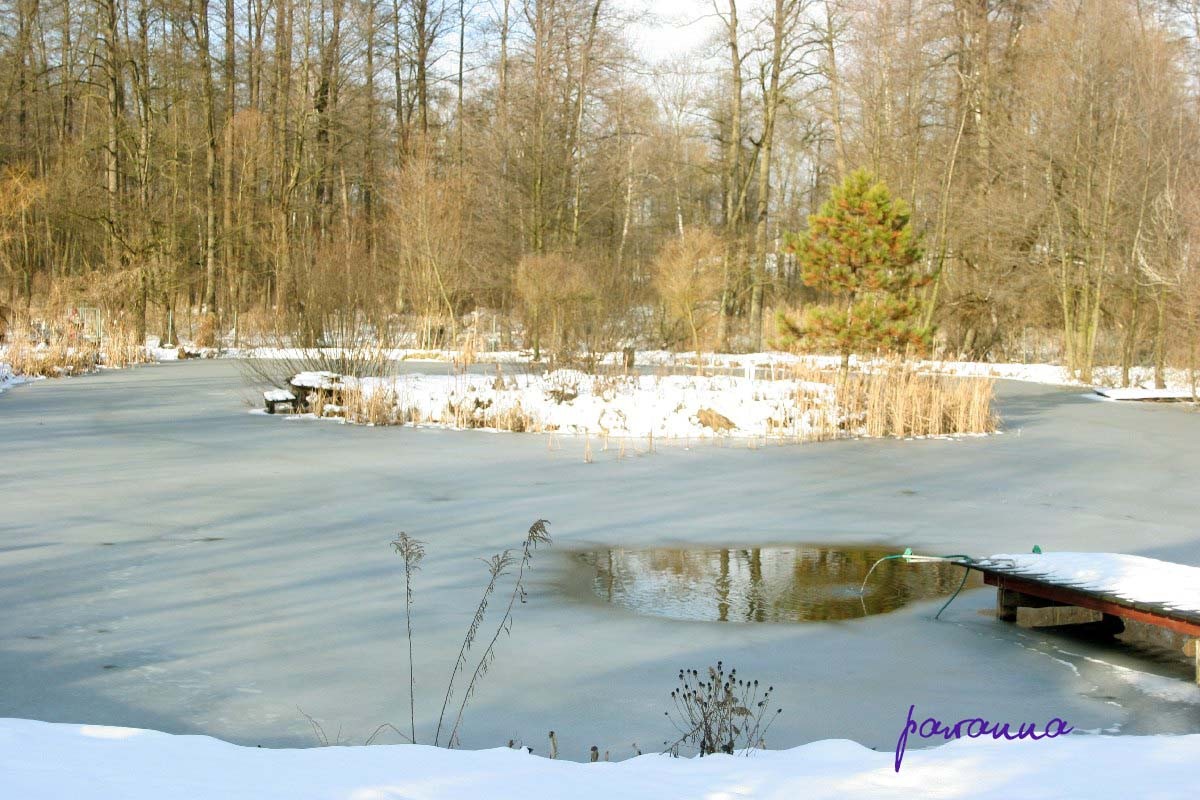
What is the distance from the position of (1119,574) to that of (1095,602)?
0.46 metres

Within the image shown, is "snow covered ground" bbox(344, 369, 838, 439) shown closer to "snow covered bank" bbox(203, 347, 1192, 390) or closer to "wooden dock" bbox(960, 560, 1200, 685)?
"snow covered bank" bbox(203, 347, 1192, 390)

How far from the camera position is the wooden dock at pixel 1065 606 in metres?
5.56

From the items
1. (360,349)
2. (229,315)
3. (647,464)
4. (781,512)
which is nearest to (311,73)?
(229,315)

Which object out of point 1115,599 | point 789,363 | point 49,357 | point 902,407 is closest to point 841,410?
point 902,407

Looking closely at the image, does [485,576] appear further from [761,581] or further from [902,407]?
[902,407]

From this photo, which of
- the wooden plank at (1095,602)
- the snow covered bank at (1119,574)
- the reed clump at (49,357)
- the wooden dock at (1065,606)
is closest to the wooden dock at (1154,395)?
the snow covered bank at (1119,574)

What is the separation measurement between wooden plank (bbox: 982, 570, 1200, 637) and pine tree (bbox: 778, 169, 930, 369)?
33.9ft

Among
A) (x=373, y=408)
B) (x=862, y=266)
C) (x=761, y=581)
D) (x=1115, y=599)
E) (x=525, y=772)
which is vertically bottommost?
(x=761, y=581)

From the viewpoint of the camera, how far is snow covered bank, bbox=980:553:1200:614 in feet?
19.0

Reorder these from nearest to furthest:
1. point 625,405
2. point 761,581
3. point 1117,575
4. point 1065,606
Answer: point 1117,575 < point 1065,606 < point 761,581 < point 625,405

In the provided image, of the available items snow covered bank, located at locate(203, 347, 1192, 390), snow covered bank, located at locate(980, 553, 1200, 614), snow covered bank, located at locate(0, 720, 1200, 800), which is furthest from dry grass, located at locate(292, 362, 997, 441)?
snow covered bank, located at locate(0, 720, 1200, 800)

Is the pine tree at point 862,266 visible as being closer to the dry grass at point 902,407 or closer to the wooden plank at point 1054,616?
the dry grass at point 902,407

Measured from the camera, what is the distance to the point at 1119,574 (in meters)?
6.28

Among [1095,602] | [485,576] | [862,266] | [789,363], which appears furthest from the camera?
[789,363]
